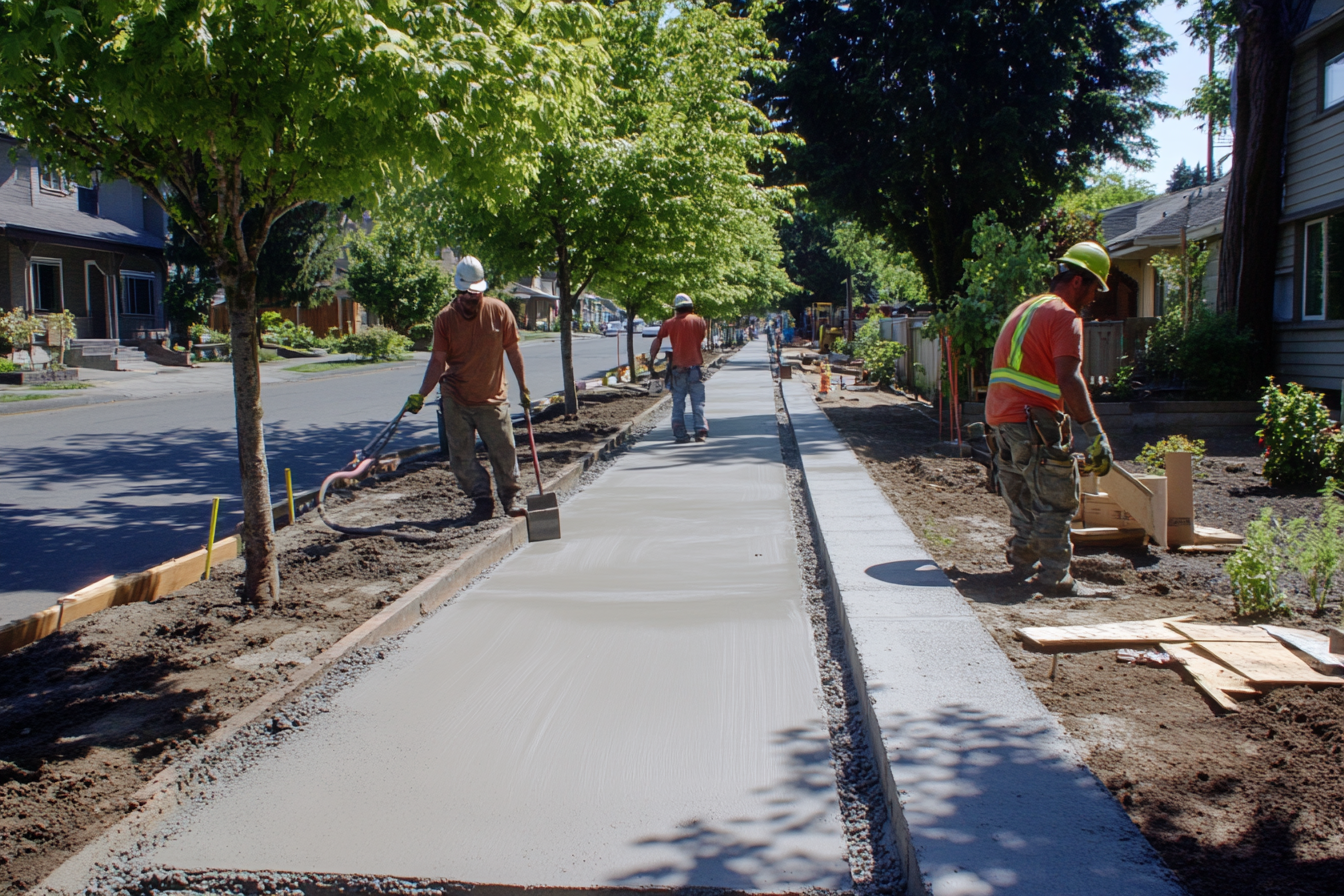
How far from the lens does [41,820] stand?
3.35 meters

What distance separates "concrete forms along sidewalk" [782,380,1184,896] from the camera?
8.84ft

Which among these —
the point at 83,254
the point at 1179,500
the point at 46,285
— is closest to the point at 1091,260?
the point at 1179,500

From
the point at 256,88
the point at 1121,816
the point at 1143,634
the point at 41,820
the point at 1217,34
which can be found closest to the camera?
the point at 1121,816

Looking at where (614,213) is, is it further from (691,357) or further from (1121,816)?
(1121,816)

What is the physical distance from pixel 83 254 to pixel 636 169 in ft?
85.0

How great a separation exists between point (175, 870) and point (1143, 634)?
12.7 feet

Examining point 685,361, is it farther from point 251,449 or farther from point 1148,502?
point 251,449

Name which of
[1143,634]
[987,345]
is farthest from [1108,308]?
[1143,634]

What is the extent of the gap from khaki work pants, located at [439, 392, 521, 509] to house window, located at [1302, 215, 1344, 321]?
12.1 meters

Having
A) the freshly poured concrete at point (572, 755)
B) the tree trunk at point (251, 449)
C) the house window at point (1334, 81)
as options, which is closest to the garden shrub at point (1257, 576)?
the freshly poured concrete at point (572, 755)

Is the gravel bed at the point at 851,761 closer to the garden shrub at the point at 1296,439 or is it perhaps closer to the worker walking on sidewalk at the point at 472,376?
the worker walking on sidewalk at the point at 472,376

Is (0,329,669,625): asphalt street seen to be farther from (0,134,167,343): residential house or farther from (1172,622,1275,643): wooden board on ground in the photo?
(0,134,167,343): residential house

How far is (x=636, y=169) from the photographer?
12.9 metres

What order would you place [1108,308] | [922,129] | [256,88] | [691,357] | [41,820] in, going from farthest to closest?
[1108,308] < [922,129] < [691,357] < [256,88] < [41,820]
